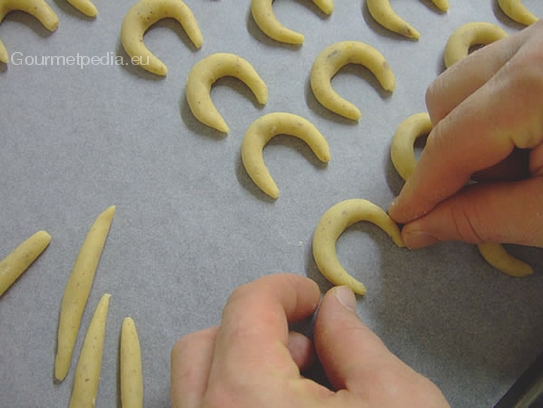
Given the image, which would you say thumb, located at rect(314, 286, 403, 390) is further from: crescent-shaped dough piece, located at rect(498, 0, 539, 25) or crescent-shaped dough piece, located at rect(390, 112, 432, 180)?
crescent-shaped dough piece, located at rect(498, 0, 539, 25)

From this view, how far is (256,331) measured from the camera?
0.60 meters

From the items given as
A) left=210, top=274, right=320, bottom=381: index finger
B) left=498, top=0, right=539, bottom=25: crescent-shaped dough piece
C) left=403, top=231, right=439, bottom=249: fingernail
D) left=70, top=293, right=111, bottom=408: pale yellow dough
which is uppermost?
left=498, top=0, right=539, bottom=25: crescent-shaped dough piece

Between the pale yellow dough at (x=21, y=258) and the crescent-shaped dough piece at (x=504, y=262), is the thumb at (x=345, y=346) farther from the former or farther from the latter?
the pale yellow dough at (x=21, y=258)

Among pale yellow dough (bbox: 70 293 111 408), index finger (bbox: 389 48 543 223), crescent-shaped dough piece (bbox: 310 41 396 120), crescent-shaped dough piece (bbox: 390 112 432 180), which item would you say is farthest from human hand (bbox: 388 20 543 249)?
pale yellow dough (bbox: 70 293 111 408)

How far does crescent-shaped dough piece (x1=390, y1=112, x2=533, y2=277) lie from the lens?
0.89m

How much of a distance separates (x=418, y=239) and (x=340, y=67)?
0.41 metres

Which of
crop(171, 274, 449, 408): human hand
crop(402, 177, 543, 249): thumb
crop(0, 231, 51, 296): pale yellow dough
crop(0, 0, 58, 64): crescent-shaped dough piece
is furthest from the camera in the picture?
crop(0, 0, 58, 64): crescent-shaped dough piece

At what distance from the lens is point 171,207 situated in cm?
90

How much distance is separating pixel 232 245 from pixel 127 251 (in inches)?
7.2

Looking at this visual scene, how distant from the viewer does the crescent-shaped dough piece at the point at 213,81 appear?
3.14ft

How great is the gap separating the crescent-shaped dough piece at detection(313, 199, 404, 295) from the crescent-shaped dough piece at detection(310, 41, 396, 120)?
0.67 ft

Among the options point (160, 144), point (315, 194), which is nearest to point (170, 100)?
point (160, 144)

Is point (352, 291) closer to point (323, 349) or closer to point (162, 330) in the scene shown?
point (323, 349)

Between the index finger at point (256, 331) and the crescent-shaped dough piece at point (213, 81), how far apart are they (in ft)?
1.23
